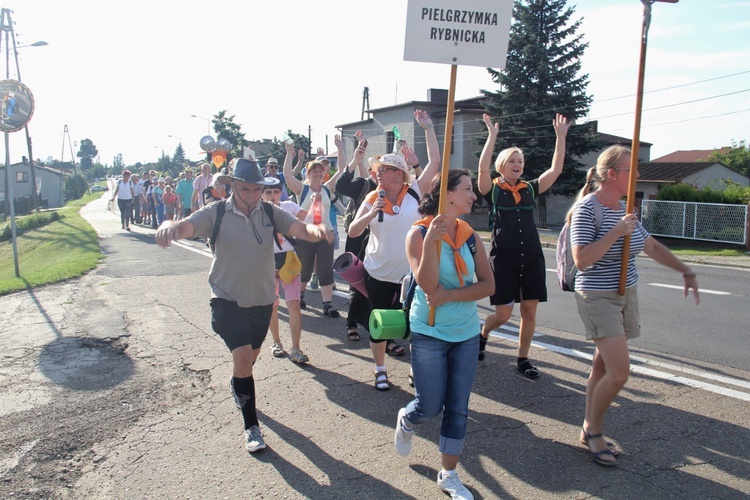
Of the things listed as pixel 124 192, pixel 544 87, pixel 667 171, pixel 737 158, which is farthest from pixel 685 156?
pixel 124 192

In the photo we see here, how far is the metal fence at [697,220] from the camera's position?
1970 centimetres

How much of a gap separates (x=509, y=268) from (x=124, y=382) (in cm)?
353

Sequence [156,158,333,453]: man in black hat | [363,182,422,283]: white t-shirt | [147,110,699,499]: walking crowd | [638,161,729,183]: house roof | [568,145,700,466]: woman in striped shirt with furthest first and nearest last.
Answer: [638,161,729,183]: house roof, [363,182,422,283]: white t-shirt, [156,158,333,453]: man in black hat, [568,145,700,466]: woman in striped shirt, [147,110,699,499]: walking crowd

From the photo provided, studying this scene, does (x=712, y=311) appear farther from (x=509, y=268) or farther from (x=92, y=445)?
(x=92, y=445)

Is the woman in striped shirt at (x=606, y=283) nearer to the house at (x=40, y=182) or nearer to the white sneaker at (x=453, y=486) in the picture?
the white sneaker at (x=453, y=486)

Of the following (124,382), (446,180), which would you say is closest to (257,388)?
(124,382)

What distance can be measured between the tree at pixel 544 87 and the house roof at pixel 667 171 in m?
9.93

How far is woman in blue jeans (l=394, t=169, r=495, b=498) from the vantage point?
3.35 metres

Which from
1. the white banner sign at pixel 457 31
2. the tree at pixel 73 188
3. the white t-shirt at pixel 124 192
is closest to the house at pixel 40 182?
the tree at pixel 73 188

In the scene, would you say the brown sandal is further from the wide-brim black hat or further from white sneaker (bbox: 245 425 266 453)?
the wide-brim black hat

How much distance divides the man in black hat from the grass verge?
759 centimetres

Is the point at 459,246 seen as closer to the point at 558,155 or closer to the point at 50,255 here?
the point at 558,155

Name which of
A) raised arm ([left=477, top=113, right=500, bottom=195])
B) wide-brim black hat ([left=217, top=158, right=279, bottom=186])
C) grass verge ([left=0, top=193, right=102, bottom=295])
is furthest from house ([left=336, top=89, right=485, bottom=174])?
wide-brim black hat ([left=217, top=158, right=279, bottom=186])

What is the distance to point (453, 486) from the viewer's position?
334cm
